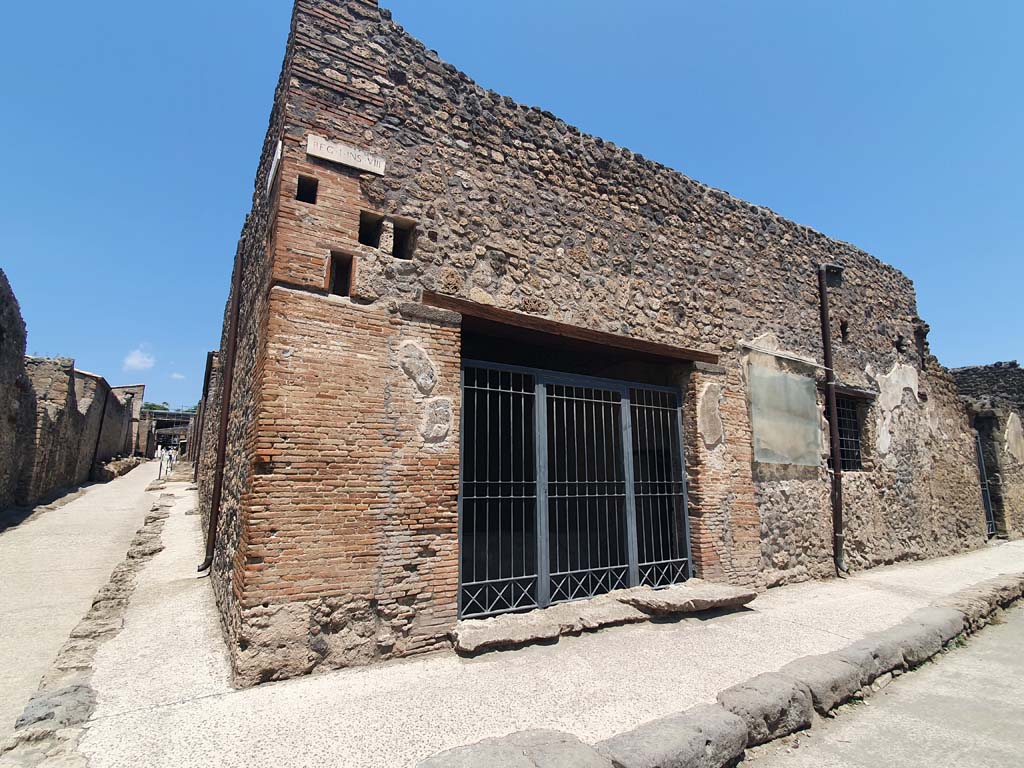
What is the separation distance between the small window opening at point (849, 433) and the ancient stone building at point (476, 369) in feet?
0.21

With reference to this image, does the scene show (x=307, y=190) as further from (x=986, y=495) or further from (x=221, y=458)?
(x=986, y=495)

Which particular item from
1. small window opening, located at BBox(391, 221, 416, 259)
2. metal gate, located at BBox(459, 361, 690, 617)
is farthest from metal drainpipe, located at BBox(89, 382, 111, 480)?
small window opening, located at BBox(391, 221, 416, 259)

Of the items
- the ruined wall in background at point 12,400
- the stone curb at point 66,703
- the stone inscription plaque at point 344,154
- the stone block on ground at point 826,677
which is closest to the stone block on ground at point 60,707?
the stone curb at point 66,703

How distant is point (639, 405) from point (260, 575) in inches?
186

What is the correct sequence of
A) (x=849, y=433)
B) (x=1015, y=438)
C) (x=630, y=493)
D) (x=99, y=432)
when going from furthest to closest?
(x=99, y=432) < (x=1015, y=438) < (x=849, y=433) < (x=630, y=493)

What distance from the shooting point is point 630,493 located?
6359 millimetres

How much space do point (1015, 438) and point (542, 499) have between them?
49.1ft

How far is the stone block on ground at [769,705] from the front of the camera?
3.34 meters

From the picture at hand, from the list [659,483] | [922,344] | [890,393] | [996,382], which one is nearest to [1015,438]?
[996,382]

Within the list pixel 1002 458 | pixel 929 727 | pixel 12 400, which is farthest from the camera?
pixel 1002 458

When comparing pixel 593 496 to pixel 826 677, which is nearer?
pixel 826 677

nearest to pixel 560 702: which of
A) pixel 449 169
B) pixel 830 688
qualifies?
pixel 830 688

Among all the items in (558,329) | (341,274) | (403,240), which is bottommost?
(558,329)

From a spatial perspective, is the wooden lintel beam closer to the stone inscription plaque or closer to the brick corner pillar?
the brick corner pillar
